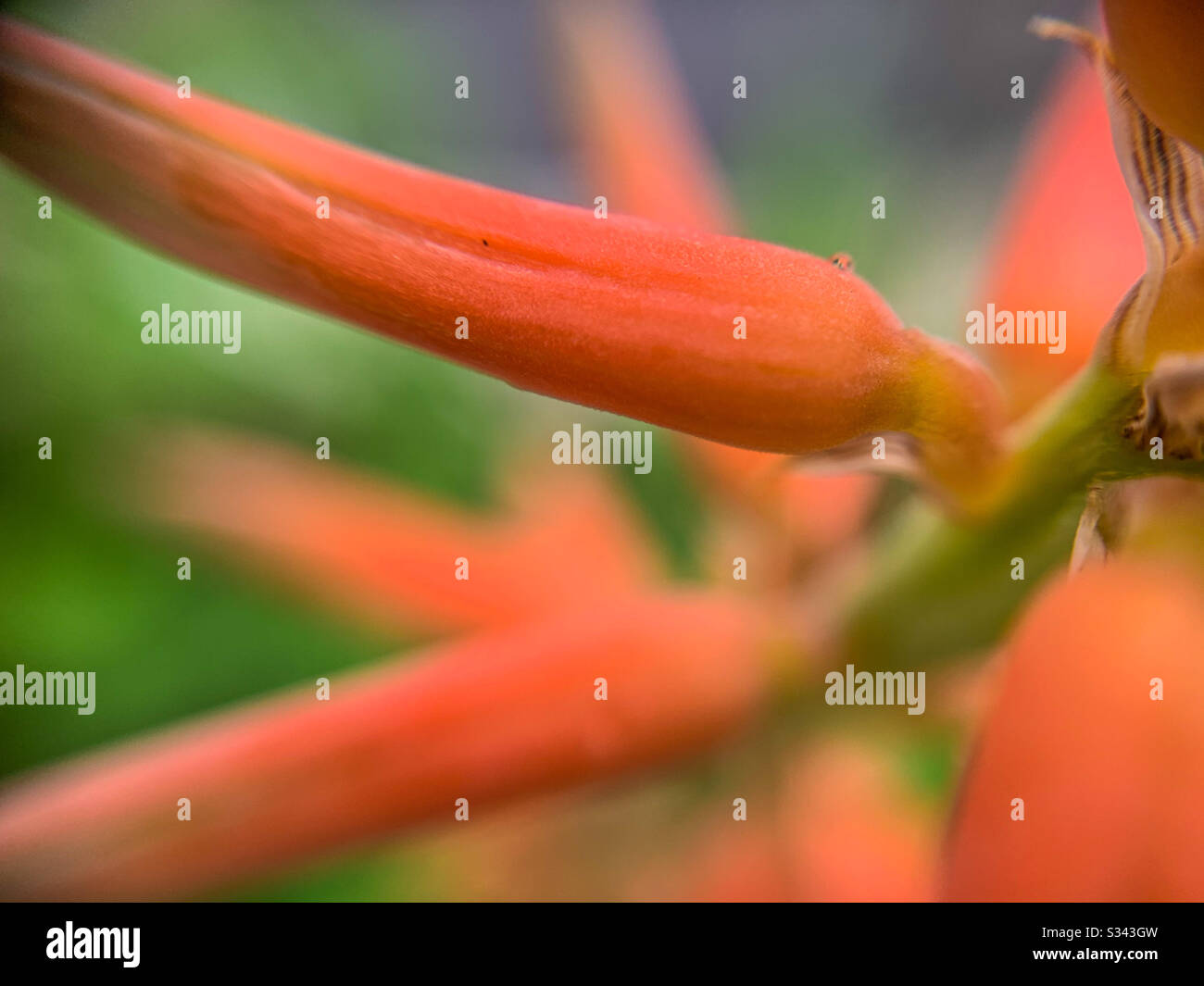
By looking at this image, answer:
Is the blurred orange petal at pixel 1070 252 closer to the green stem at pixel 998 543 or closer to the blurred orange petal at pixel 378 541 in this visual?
the green stem at pixel 998 543

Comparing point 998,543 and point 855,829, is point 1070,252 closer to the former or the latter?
point 998,543

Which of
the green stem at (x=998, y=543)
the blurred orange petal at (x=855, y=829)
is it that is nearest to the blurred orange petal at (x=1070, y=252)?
the green stem at (x=998, y=543)

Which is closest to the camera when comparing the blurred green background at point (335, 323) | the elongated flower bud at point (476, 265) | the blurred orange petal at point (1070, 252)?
the elongated flower bud at point (476, 265)

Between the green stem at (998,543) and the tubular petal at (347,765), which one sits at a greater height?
the green stem at (998,543)

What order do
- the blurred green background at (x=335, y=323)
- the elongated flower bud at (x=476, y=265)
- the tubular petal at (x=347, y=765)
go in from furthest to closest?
the blurred green background at (x=335, y=323) → the tubular petal at (x=347, y=765) → the elongated flower bud at (x=476, y=265)

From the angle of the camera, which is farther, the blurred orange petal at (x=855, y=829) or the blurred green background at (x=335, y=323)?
the blurred green background at (x=335, y=323)

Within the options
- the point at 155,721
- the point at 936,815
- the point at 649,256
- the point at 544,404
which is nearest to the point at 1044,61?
the point at 544,404

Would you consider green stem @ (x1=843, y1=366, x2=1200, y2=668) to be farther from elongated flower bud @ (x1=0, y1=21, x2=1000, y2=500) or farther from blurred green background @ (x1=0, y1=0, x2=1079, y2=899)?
blurred green background @ (x1=0, y1=0, x2=1079, y2=899)

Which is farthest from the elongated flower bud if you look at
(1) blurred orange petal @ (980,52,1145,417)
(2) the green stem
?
(1) blurred orange petal @ (980,52,1145,417)

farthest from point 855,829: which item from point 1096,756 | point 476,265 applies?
point 476,265

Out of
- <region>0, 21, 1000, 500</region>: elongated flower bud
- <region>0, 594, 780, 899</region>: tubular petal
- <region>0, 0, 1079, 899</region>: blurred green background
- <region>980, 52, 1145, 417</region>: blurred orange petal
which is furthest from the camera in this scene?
<region>0, 0, 1079, 899</region>: blurred green background
